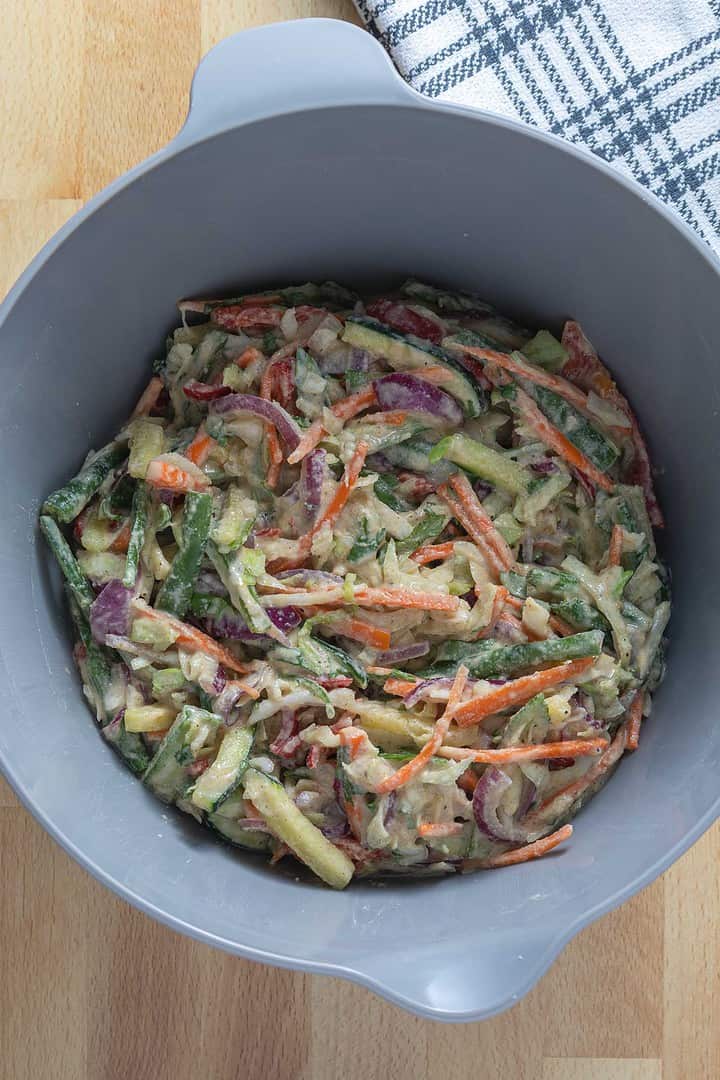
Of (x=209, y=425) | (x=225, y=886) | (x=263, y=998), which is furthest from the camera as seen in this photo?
(x=263, y=998)

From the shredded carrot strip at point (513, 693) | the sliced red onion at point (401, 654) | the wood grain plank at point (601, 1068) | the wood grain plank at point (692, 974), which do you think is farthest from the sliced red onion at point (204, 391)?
the wood grain plank at point (601, 1068)

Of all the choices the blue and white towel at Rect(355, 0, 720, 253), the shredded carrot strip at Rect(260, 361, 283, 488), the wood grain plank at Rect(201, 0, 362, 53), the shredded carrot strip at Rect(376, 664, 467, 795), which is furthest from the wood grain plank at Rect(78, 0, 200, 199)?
the shredded carrot strip at Rect(376, 664, 467, 795)

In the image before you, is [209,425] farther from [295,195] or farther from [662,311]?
[662,311]

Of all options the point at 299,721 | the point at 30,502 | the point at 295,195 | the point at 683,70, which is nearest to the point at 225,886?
the point at 299,721

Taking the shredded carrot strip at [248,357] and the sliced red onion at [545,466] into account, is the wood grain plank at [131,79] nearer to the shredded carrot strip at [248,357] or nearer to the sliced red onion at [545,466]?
the shredded carrot strip at [248,357]

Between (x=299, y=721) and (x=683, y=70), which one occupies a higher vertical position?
(x=683, y=70)

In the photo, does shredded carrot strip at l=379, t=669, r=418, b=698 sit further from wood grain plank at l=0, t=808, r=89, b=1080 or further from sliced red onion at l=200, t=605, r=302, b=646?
wood grain plank at l=0, t=808, r=89, b=1080

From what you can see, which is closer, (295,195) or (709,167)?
(295,195)

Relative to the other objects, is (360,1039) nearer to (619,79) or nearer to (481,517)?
(481,517)
